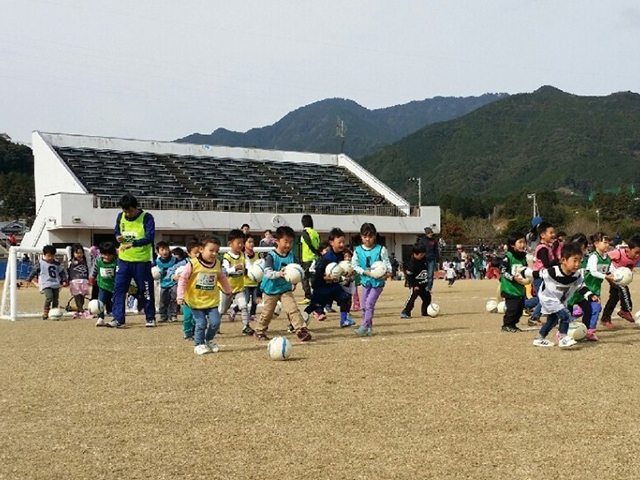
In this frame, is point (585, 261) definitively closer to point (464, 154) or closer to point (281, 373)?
point (281, 373)

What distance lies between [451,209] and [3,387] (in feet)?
303

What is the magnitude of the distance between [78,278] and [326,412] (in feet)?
37.0

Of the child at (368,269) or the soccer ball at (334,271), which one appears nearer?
the child at (368,269)

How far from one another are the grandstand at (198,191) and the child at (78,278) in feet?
87.0

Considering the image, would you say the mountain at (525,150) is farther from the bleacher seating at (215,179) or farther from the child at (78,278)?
the child at (78,278)

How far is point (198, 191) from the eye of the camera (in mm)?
48719

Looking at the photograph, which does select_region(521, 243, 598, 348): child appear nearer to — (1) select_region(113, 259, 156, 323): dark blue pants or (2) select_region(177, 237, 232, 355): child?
(2) select_region(177, 237, 232, 355): child

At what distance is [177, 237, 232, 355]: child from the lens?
344 inches

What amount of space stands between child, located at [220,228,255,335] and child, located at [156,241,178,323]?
2.54 meters

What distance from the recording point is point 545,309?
8.82 meters

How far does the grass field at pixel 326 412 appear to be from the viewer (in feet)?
13.7

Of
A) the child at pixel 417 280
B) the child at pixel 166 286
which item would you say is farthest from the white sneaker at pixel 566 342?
the child at pixel 166 286

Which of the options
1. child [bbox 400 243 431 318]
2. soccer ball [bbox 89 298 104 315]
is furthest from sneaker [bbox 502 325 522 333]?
soccer ball [bbox 89 298 104 315]

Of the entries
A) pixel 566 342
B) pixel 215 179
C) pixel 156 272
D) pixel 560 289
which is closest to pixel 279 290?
pixel 560 289
